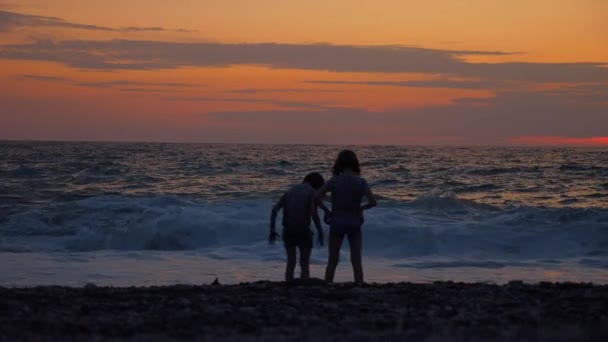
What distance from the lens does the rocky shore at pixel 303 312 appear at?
6996mm

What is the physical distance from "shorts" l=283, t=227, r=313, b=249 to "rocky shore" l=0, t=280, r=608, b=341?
2.19 ft

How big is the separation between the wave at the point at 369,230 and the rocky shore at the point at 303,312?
22.2 ft

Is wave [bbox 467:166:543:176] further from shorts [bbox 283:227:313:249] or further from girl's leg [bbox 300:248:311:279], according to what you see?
shorts [bbox 283:227:313:249]

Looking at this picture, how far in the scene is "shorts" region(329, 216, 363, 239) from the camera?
34.9 feet

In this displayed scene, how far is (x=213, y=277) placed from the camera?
1311 centimetres

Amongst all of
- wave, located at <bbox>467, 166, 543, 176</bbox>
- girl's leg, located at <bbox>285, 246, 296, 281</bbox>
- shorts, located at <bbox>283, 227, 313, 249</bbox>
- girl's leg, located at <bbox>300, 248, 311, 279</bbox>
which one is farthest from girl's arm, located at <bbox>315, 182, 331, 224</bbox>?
wave, located at <bbox>467, 166, 543, 176</bbox>

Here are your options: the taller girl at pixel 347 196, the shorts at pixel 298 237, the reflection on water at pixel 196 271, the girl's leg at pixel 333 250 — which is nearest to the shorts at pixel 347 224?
the taller girl at pixel 347 196

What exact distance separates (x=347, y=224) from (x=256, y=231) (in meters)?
9.20

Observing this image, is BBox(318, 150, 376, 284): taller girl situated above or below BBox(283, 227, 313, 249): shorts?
above

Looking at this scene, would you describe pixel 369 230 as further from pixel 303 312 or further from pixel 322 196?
pixel 303 312

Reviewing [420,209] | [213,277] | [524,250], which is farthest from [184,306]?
[420,209]

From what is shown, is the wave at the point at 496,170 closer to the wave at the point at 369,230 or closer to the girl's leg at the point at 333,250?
the wave at the point at 369,230

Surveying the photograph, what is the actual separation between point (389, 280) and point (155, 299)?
4996 mm

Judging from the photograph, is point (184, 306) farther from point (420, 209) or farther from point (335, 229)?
point (420, 209)
